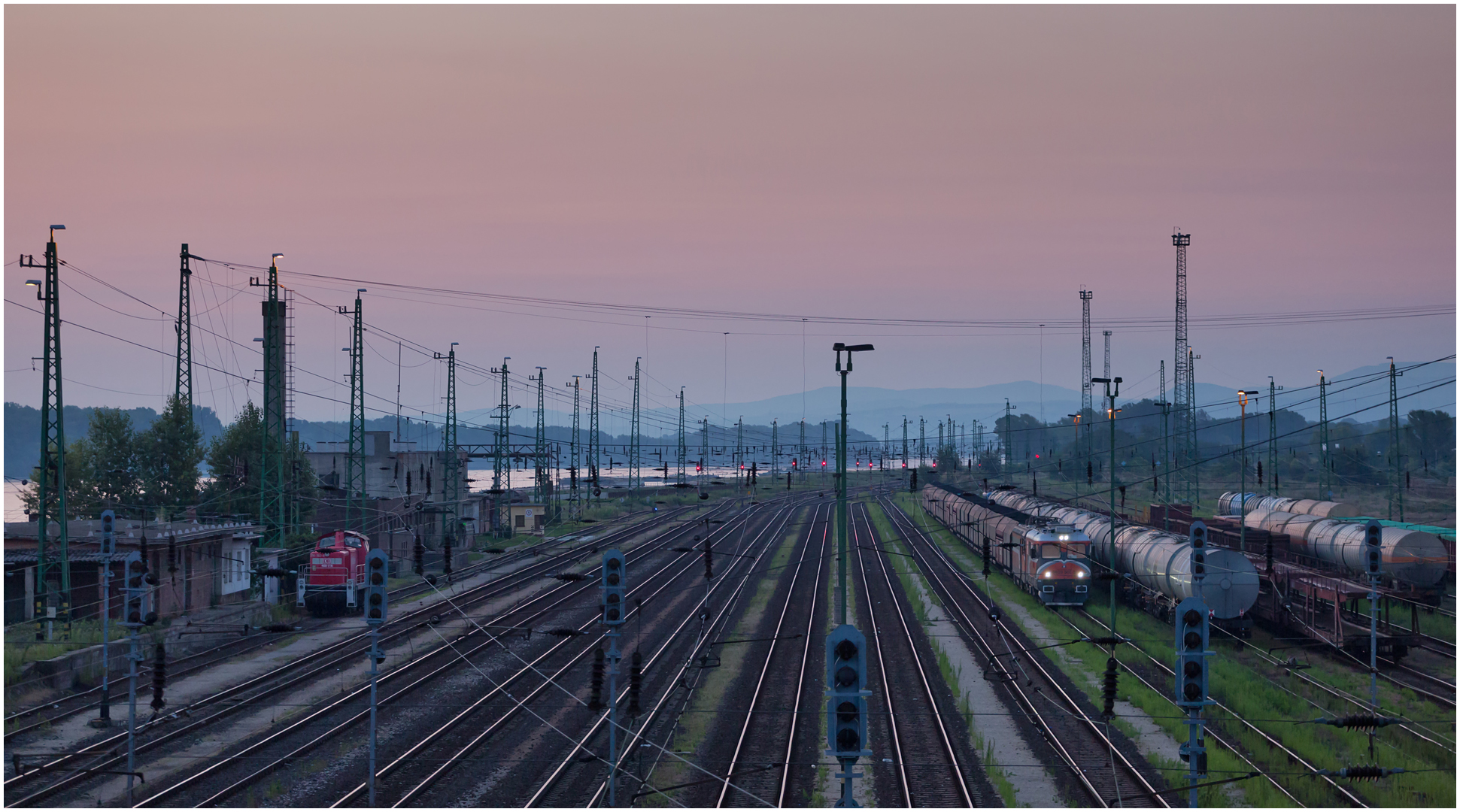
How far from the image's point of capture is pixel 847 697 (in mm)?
15453

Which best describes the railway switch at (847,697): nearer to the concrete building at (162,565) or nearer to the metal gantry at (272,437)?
the concrete building at (162,565)

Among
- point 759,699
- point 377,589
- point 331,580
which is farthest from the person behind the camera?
point 331,580

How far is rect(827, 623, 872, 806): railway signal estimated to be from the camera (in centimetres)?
1542

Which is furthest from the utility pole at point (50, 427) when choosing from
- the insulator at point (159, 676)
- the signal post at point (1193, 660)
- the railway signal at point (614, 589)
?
the signal post at point (1193, 660)

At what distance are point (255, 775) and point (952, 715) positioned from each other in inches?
735

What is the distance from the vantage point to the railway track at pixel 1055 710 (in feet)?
81.8

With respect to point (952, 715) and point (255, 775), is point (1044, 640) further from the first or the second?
point (255, 775)

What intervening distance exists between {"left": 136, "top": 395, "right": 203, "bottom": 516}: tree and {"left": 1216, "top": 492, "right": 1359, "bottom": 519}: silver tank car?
64389mm

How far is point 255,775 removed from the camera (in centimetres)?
2527

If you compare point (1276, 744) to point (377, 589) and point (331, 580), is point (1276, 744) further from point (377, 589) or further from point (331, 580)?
point (331, 580)

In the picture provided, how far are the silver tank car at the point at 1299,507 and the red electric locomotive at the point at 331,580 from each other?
4726 centimetres

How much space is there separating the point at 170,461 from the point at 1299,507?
71.7m

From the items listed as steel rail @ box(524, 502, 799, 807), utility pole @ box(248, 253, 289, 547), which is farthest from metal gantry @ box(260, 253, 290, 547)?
steel rail @ box(524, 502, 799, 807)

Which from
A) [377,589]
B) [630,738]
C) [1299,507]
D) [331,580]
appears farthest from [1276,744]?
[1299,507]
